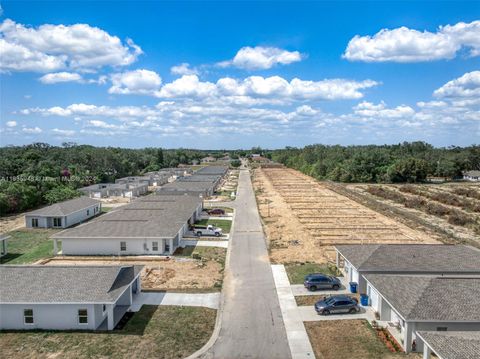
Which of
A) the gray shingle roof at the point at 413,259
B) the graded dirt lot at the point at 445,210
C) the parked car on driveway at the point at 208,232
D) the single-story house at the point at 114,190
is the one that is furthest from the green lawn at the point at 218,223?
the single-story house at the point at 114,190

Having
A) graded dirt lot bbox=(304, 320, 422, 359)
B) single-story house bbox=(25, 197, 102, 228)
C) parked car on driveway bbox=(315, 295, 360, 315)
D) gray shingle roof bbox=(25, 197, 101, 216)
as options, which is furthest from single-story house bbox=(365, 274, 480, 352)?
gray shingle roof bbox=(25, 197, 101, 216)

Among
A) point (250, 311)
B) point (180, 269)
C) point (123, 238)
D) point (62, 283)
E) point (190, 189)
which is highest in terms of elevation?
point (190, 189)

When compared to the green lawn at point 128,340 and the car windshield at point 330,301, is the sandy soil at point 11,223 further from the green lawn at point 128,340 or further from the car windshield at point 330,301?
the car windshield at point 330,301

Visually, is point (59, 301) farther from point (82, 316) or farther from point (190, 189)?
point (190, 189)

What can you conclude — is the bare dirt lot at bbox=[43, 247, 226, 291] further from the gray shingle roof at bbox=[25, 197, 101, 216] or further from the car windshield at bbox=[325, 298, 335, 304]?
the gray shingle roof at bbox=[25, 197, 101, 216]

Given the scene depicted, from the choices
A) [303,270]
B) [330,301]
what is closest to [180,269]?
[303,270]

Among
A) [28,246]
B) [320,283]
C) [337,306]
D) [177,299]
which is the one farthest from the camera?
[28,246]

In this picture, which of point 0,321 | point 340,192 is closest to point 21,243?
point 0,321
